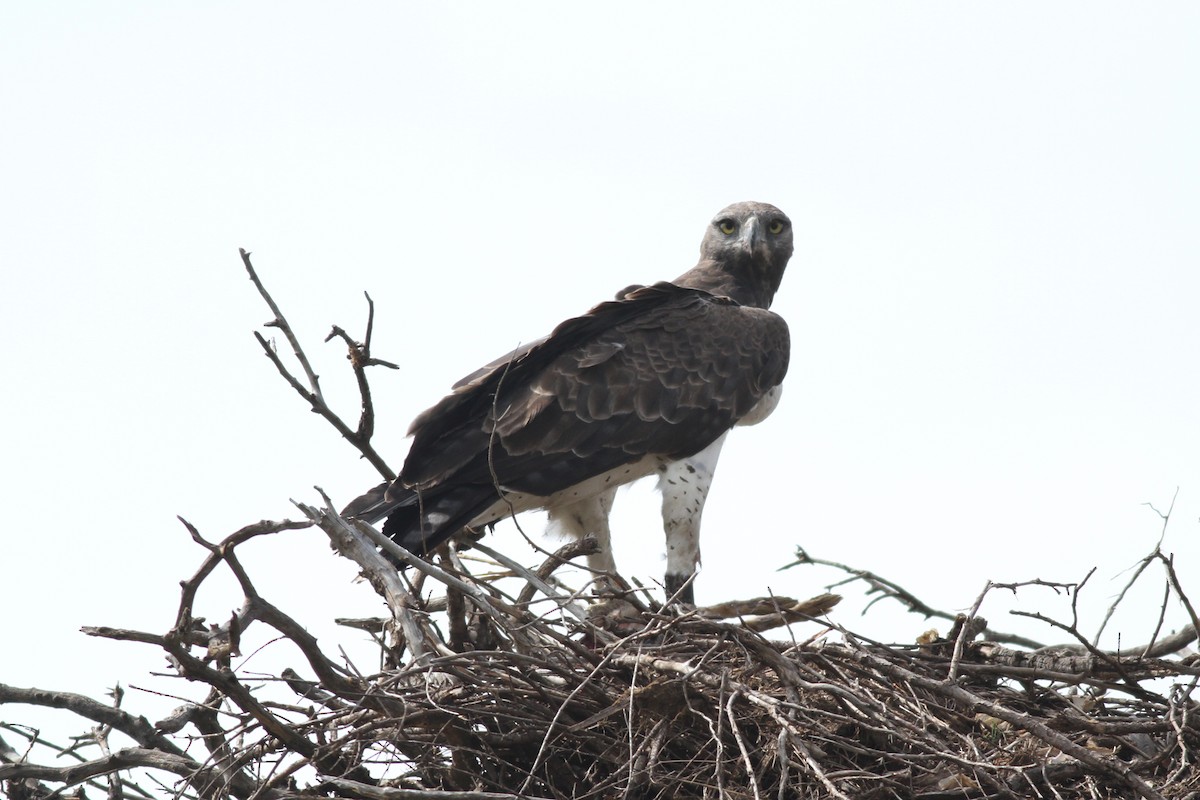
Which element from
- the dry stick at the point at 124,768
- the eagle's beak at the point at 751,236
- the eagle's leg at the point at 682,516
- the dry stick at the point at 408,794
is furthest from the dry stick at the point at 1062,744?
the eagle's beak at the point at 751,236

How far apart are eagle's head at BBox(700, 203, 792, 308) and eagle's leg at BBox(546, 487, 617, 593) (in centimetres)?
179

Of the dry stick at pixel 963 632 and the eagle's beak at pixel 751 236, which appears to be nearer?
the dry stick at pixel 963 632

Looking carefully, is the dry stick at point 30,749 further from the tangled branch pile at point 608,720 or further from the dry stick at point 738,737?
the dry stick at point 738,737

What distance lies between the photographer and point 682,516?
7.77m

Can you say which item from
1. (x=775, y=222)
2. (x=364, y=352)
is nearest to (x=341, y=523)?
(x=364, y=352)

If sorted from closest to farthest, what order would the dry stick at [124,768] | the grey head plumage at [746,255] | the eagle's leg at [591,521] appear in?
the dry stick at [124,768]
the eagle's leg at [591,521]
the grey head plumage at [746,255]

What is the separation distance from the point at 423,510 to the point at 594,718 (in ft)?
6.90

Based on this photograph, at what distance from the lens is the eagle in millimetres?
7230

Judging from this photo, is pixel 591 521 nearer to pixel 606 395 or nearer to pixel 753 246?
pixel 606 395

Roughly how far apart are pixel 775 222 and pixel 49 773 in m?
5.92

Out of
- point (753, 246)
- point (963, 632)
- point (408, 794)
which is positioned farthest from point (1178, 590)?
point (753, 246)

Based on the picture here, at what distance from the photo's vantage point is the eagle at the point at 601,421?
723cm

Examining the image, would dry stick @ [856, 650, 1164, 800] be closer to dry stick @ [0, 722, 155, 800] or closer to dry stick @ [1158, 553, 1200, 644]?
dry stick @ [1158, 553, 1200, 644]

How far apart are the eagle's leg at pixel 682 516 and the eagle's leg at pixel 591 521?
43 cm
